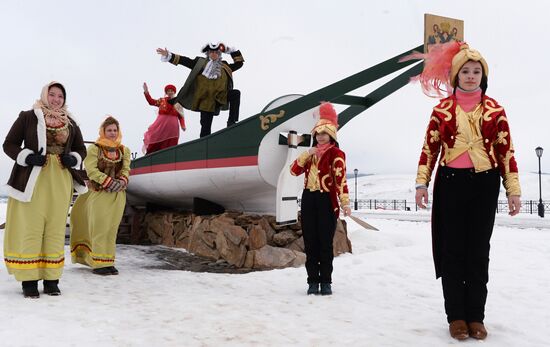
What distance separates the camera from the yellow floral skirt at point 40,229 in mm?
3377

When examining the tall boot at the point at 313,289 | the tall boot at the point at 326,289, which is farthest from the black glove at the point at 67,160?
the tall boot at the point at 326,289

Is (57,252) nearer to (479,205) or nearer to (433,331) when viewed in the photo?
(433,331)

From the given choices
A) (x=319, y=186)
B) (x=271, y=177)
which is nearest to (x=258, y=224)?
(x=271, y=177)

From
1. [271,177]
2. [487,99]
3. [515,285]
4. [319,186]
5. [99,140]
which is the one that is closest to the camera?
[487,99]

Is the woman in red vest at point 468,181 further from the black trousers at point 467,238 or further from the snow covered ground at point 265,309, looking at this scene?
the snow covered ground at point 265,309

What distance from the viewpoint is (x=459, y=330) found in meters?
2.49

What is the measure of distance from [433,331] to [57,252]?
9.76ft

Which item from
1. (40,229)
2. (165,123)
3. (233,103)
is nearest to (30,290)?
(40,229)

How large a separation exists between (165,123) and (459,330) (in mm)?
6713

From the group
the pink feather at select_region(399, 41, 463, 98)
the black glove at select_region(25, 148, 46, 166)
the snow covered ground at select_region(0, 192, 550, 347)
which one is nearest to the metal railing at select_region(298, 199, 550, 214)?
the snow covered ground at select_region(0, 192, 550, 347)

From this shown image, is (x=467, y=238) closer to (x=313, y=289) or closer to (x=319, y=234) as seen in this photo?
(x=319, y=234)

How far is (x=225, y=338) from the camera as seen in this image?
8.03 feet

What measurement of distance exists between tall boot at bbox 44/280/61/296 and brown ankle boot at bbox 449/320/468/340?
2960mm

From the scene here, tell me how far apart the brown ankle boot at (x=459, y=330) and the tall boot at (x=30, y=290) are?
3005mm
